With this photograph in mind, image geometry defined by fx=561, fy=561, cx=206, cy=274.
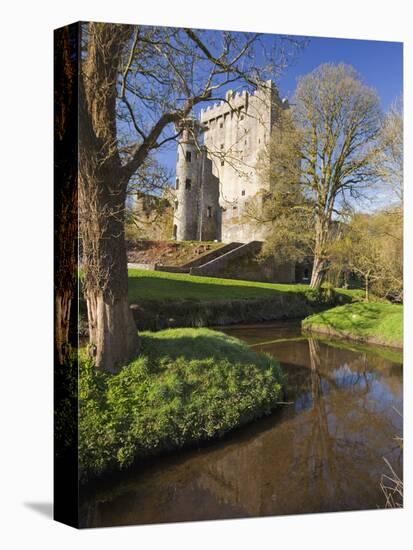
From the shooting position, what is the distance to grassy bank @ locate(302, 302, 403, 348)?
7273mm

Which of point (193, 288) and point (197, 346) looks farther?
point (193, 288)

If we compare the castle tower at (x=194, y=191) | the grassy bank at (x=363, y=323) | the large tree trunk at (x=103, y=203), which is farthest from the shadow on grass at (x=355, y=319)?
the large tree trunk at (x=103, y=203)

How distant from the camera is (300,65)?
6531 mm

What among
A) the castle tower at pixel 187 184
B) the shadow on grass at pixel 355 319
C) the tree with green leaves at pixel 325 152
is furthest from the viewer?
the shadow on grass at pixel 355 319

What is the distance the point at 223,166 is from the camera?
253 inches

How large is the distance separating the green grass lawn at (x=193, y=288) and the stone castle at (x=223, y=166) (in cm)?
53

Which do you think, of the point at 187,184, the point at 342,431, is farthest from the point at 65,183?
the point at 342,431

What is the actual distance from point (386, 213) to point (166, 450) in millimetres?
4090

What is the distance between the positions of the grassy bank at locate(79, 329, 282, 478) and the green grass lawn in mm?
441

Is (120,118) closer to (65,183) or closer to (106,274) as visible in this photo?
(65,183)

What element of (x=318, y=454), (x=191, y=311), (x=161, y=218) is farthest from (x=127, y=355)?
(x=318, y=454)

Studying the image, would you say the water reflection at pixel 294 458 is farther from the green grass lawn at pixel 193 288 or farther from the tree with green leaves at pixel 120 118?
A: the tree with green leaves at pixel 120 118

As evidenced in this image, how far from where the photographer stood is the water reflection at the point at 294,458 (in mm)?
5406

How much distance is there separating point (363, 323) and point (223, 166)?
3006 mm
